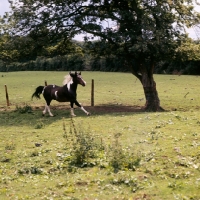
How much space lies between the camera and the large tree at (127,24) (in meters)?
17.4

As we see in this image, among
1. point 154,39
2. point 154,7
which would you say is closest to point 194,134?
point 154,39

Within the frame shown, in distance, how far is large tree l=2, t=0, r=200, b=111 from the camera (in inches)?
685

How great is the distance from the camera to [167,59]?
18719 mm

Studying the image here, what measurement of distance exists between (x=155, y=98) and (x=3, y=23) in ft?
31.7

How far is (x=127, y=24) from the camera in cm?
1831

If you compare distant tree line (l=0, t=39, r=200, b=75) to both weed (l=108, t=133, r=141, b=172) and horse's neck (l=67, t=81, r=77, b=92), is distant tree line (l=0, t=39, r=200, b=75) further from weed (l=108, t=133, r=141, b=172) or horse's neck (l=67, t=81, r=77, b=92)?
weed (l=108, t=133, r=141, b=172)

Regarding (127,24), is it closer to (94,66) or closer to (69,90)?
(69,90)

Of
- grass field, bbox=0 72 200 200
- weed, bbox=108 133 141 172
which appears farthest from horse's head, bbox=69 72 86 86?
weed, bbox=108 133 141 172

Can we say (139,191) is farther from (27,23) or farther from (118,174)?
(27,23)

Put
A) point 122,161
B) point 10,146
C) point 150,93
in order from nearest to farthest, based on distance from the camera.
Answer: point 122,161
point 10,146
point 150,93

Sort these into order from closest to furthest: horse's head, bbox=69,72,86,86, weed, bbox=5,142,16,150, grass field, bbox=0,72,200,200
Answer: grass field, bbox=0,72,200,200 < weed, bbox=5,142,16,150 < horse's head, bbox=69,72,86,86

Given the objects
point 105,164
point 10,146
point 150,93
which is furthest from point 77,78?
point 105,164


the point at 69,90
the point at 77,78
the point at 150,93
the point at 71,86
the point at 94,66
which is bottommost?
the point at 150,93

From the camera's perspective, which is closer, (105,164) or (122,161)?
(122,161)
